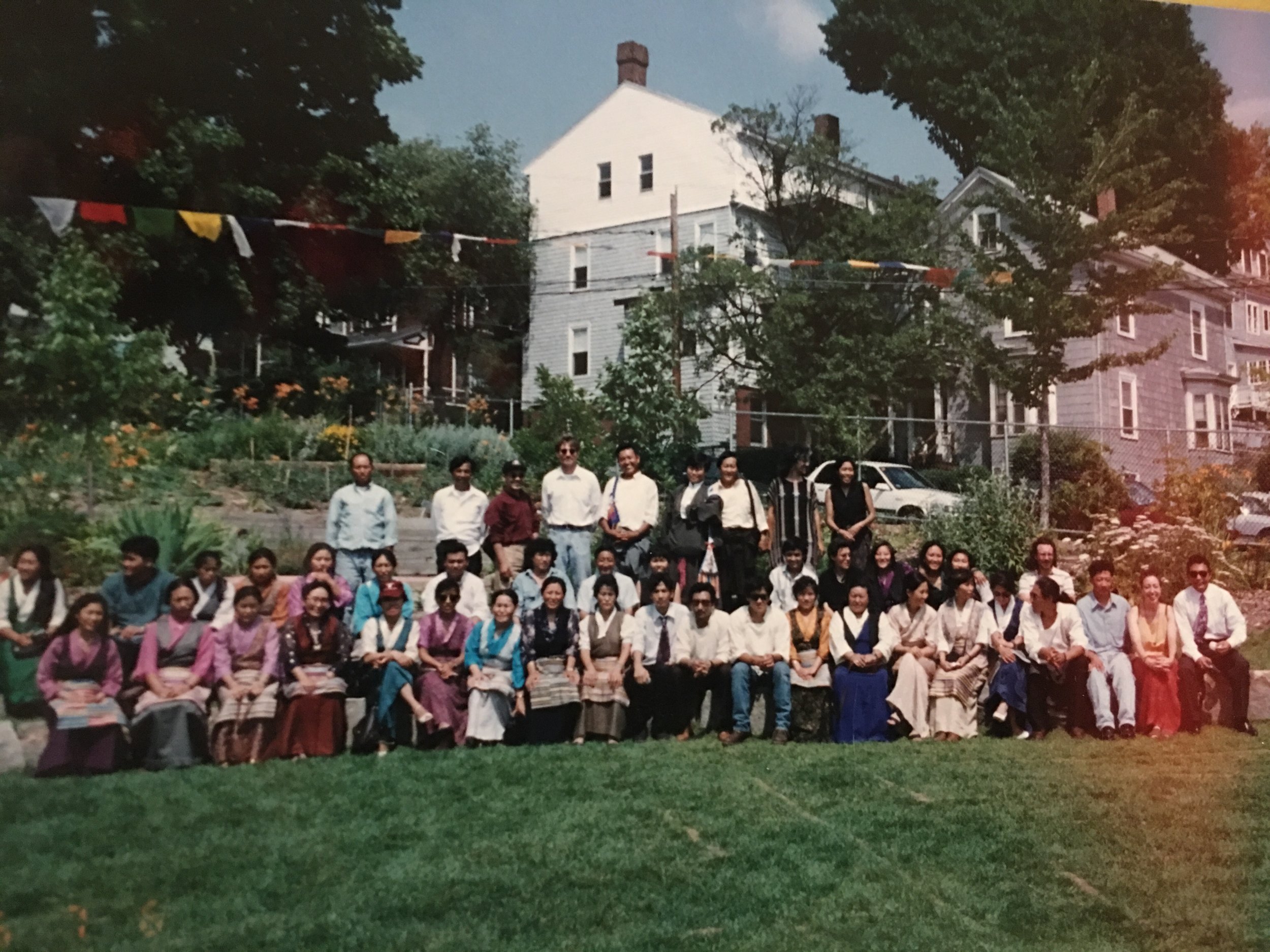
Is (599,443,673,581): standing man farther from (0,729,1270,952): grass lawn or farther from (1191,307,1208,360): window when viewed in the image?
(1191,307,1208,360): window

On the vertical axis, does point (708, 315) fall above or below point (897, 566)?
above

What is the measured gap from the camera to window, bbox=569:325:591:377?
19.6ft

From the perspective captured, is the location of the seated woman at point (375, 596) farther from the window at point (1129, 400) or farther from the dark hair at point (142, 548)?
the window at point (1129, 400)

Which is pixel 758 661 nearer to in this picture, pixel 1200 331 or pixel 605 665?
pixel 605 665

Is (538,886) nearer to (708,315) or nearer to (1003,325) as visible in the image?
(708,315)

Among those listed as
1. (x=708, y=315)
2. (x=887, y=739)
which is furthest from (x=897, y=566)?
(x=708, y=315)

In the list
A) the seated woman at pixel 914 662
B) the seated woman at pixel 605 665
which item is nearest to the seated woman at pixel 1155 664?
the seated woman at pixel 914 662

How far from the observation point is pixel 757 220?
7039 mm

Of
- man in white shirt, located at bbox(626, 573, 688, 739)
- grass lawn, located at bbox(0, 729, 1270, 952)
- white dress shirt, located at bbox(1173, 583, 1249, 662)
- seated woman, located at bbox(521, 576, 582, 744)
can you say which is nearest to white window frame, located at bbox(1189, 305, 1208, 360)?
white dress shirt, located at bbox(1173, 583, 1249, 662)

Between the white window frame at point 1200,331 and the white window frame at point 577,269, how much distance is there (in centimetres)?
691

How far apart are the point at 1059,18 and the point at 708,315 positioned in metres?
2.47

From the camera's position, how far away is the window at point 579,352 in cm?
598

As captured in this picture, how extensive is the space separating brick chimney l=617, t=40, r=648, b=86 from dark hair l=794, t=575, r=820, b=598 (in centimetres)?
221

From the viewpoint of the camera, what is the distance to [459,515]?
468 centimetres
